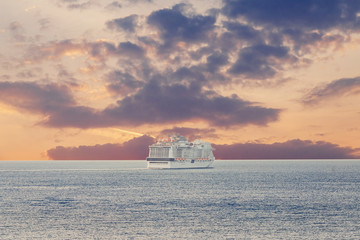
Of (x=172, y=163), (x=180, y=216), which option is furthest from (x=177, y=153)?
(x=180, y=216)

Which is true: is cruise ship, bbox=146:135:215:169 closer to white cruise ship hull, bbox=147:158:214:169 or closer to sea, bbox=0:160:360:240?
white cruise ship hull, bbox=147:158:214:169

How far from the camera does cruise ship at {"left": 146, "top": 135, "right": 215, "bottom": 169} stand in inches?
6815

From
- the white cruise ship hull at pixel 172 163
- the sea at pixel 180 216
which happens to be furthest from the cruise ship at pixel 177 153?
the sea at pixel 180 216

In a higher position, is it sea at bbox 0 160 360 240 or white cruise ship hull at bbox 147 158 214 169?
white cruise ship hull at bbox 147 158 214 169

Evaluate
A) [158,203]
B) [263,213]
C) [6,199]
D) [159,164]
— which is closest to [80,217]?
[158,203]

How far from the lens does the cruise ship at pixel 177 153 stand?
568 feet

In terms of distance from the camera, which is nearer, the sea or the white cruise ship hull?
the sea

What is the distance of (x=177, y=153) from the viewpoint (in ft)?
583

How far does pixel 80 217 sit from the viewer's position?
55.9 meters

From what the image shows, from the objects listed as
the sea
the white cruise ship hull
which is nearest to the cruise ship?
the white cruise ship hull

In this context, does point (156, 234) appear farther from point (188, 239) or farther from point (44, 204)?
point (44, 204)

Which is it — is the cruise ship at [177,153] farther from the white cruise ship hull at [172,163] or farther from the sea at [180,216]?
the sea at [180,216]

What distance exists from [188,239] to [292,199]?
38509 mm

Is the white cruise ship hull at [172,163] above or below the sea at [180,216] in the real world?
above
